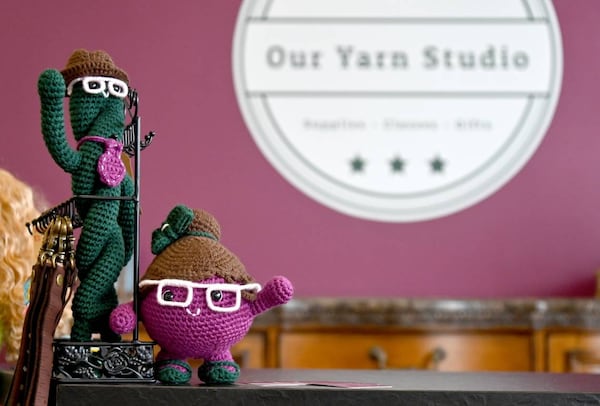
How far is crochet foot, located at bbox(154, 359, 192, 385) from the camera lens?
883 millimetres

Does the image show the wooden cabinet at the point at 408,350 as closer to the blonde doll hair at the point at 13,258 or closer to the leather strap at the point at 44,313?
the blonde doll hair at the point at 13,258

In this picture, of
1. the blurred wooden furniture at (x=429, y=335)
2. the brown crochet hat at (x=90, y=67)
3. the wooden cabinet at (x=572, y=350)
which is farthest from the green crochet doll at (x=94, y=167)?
the wooden cabinet at (x=572, y=350)

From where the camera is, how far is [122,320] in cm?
88

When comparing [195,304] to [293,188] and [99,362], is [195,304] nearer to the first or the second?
[99,362]

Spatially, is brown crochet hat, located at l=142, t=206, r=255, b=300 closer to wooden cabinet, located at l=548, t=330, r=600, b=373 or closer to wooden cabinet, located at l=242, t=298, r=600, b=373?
wooden cabinet, located at l=242, t=298, r=600, b=373

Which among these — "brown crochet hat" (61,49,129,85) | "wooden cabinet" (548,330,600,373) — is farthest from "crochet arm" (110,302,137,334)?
"wooden cabinet" (548,330,600,373)

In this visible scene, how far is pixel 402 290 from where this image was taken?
307 centimetres

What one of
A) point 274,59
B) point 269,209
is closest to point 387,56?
point 274,59

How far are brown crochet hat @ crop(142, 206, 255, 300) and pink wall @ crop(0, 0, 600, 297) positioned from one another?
6.87ft

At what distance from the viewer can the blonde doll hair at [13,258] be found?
156 centimetres

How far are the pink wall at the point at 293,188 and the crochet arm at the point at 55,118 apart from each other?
2126 millimetres

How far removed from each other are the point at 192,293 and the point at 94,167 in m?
0.16

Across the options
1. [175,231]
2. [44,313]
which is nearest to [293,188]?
[175,231]

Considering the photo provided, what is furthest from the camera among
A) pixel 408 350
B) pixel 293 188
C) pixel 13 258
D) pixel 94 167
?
pixel 293 188
